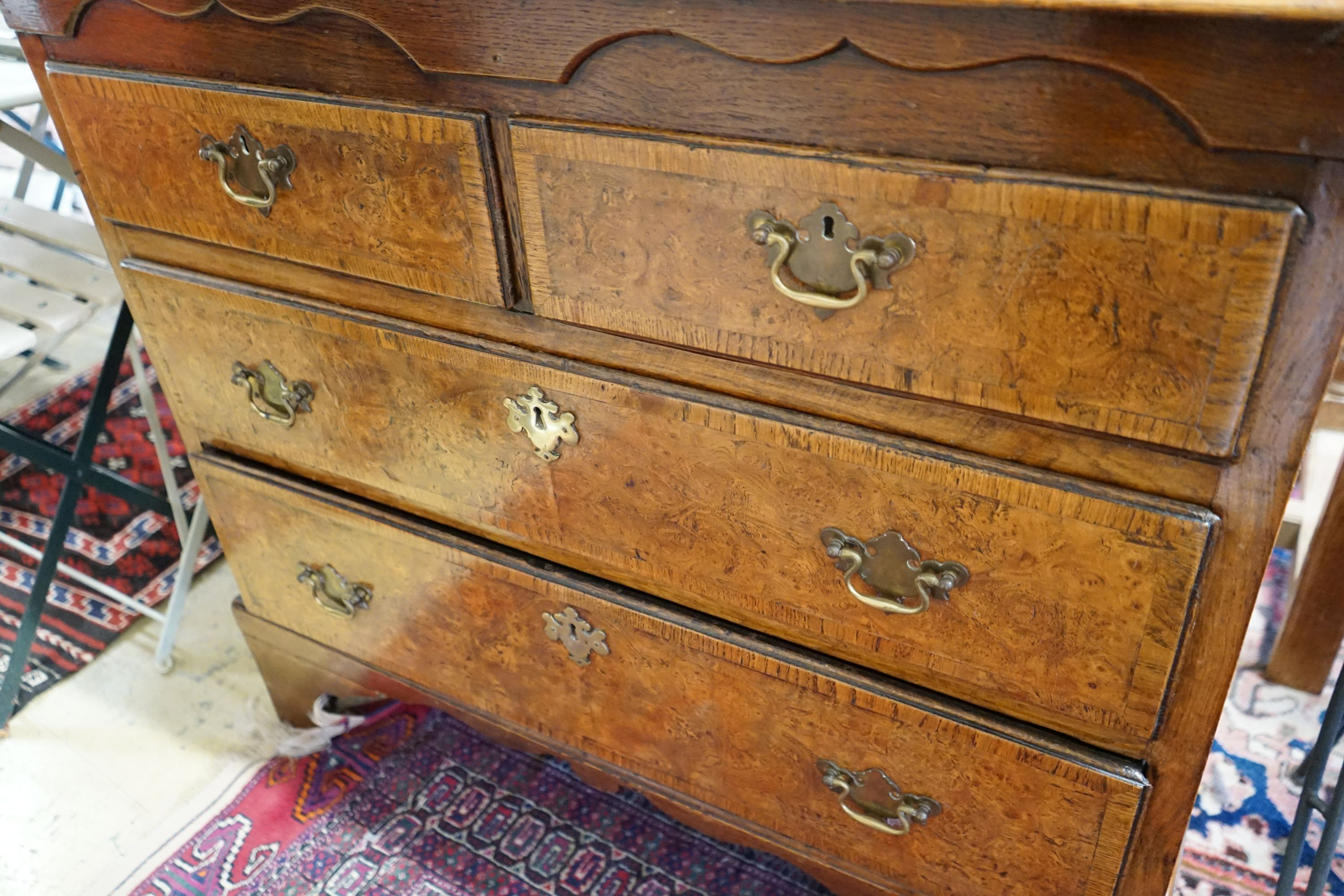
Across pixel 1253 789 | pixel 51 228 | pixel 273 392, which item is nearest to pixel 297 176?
pixel 273 392

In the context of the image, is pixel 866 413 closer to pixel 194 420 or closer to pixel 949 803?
pixel 949 803

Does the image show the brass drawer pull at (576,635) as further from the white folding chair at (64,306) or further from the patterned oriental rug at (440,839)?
the white folding chair at (64,306)

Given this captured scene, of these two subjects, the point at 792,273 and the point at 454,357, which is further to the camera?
Result: the point at 454,357

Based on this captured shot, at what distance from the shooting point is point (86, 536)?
182cm

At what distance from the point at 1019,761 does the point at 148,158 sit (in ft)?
3.21

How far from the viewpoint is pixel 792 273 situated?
2.26ft

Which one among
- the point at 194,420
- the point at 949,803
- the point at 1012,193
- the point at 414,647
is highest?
the point at 1012,193

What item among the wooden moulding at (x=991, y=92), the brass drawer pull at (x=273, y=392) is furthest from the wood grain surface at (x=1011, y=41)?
the brass drawer pull at (x=273, y=392)

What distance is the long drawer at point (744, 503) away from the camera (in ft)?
2.32

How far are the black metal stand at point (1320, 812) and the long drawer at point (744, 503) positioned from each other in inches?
13.8

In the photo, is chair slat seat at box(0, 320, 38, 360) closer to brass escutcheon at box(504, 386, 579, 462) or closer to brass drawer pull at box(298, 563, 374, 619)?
brass drawer pull at box(298, 563, 374, 619)

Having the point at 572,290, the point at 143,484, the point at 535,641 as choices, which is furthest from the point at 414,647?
the point at 143,484

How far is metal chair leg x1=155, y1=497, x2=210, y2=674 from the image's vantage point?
1.56 m

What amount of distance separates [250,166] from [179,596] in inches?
36.7
